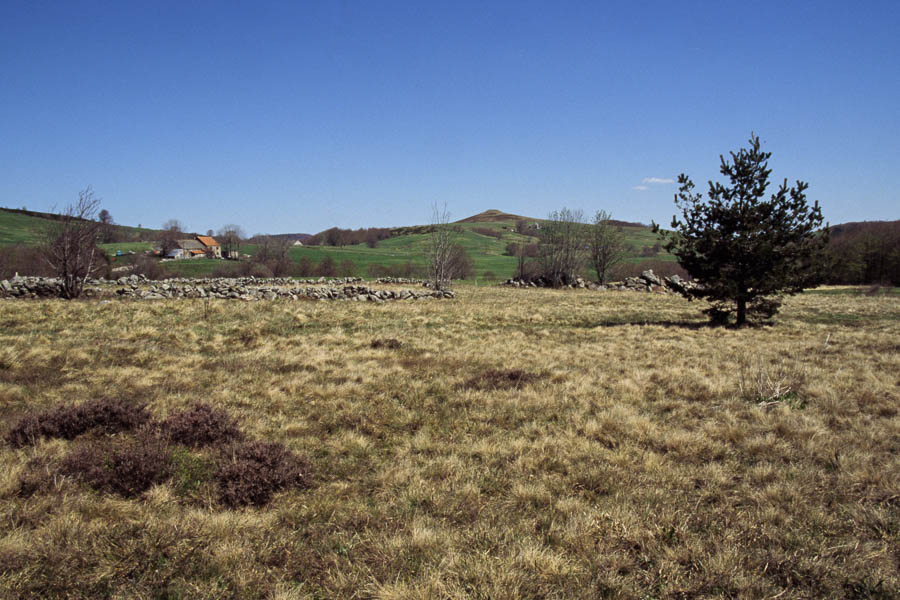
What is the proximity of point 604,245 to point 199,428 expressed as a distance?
43.7m

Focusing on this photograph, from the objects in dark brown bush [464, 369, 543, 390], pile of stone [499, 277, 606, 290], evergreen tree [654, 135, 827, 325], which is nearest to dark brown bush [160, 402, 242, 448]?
dark brown bush [464, 369, 543, 390]

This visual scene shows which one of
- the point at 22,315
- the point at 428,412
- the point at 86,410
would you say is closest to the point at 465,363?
the point at 428,412

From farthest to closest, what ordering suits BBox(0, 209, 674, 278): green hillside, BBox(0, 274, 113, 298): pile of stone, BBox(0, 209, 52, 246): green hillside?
BBox(0, 209, 52, 246): green hillside
BBox(0, 209, 674, 278): green hillside
BBox(0, 274, 113, 298): pile of stone

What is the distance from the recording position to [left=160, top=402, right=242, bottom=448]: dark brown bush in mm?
5195

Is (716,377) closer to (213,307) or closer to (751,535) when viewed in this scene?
(751,535)

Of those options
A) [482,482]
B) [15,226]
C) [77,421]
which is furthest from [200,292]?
[15,226]

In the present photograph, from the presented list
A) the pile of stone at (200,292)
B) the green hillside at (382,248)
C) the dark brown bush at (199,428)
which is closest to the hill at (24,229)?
the green hillside at (382,248)

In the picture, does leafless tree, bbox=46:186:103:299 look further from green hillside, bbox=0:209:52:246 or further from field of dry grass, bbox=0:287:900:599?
green hillside, bbox=0:209:52:246

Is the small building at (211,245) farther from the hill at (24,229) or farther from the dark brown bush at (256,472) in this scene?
the dark brown bush at (256,472)

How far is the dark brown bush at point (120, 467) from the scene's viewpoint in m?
4.09

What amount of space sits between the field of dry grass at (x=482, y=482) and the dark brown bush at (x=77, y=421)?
0.20 meters

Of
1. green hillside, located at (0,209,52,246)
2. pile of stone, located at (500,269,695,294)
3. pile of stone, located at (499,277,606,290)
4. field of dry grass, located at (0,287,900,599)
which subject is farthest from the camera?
green hillside, located at (0,209,52,246)

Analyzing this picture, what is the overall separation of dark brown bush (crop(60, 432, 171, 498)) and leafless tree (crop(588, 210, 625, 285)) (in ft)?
144

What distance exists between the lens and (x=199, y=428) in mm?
5359
